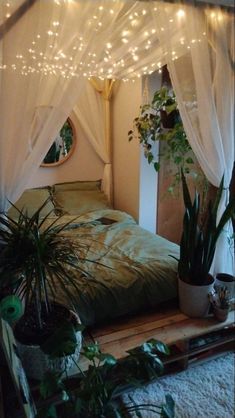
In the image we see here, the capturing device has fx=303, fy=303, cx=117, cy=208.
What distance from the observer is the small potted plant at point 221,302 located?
191cm

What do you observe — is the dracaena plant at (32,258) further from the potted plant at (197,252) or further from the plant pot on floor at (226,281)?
the plant pot on floor at (226,281)

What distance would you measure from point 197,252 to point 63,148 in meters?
2.29

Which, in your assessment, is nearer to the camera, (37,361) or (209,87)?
(37,361)

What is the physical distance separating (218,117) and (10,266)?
5.22 ft

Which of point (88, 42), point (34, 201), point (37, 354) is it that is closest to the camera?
point (37, 354)

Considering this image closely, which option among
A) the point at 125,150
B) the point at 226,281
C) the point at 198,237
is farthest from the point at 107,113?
the point at 226,281

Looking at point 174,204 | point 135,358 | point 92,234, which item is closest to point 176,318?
point 135,358

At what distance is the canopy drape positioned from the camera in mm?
1503

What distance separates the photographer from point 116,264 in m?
2.11

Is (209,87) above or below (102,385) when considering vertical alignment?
above

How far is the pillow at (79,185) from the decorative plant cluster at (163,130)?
32.5 inches

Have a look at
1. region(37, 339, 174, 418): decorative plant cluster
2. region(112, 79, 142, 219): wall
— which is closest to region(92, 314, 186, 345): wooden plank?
region(37, 339, 174, 418): decorative plant cluster

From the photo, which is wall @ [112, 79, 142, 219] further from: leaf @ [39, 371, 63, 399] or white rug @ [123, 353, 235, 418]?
leaf @ [39, 371, 63, 399]

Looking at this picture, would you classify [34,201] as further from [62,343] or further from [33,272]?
[62,343]
